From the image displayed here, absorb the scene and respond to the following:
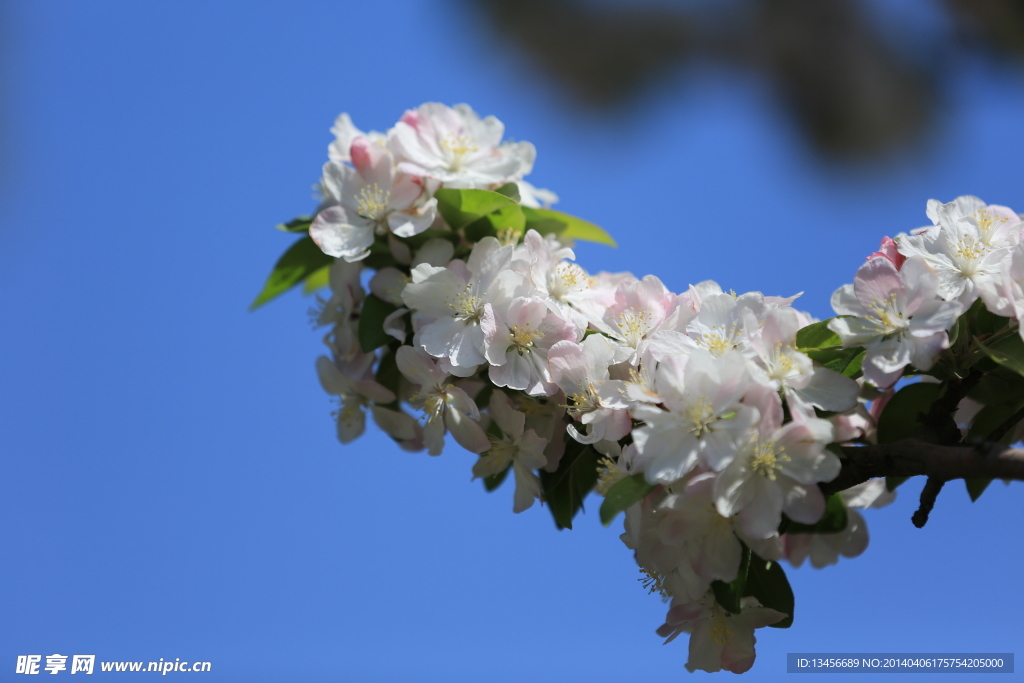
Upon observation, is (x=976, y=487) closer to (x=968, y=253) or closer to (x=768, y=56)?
(x=968, y=253)

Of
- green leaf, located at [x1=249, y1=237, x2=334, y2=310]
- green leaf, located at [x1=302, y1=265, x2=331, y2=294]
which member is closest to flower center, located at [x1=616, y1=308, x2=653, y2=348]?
green leaf, located at [x1=249, y1=237, x2=334, y2=310]

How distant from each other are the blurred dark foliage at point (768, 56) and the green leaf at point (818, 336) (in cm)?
447

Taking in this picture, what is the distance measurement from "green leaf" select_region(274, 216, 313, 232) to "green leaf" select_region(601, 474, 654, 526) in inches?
26.4

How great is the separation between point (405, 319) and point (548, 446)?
0.88 feet

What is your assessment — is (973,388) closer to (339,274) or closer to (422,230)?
(422,230)

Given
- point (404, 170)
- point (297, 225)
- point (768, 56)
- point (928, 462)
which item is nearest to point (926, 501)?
point (928, 462)

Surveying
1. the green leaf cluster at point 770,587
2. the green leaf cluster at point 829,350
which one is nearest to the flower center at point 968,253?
the green leaf cluster at point 829,350

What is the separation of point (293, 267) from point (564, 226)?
45cm

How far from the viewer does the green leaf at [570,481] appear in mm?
907

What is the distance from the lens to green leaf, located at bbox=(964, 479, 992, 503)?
88cm

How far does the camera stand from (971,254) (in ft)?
2.53

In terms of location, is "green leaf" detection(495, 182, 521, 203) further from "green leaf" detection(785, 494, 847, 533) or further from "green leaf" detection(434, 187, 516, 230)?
"green leaf" detection(785, 494, 847, 533)

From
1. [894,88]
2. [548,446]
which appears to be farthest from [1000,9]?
[548,446]

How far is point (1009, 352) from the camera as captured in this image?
2.37ft
